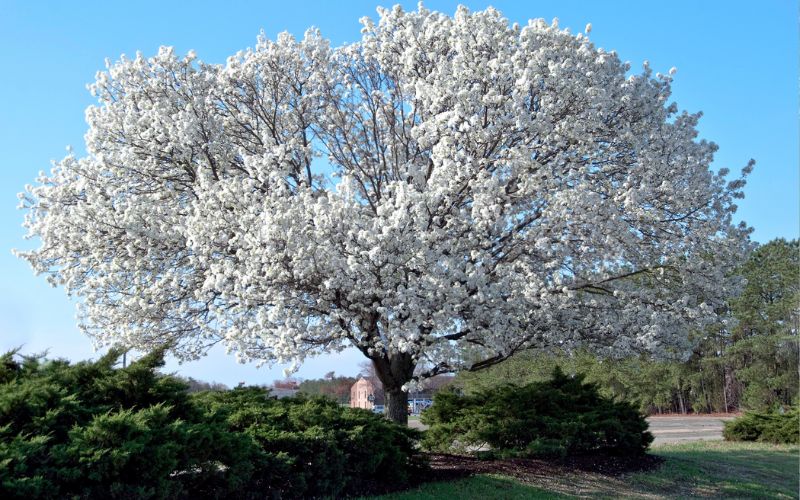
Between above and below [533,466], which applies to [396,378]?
above

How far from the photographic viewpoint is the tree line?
36.8 m

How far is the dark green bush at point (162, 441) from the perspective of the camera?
21.8ft

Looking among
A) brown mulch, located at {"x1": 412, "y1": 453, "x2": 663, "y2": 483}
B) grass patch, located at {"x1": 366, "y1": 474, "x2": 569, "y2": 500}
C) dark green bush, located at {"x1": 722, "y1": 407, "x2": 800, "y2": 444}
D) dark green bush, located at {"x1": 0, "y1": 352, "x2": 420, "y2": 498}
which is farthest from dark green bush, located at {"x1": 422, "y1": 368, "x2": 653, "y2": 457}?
dark green bush, located at {"x1": 722, "y1": 407, "x2": 800, "y2": 444}

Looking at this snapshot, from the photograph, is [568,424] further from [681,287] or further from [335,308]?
[335,308]

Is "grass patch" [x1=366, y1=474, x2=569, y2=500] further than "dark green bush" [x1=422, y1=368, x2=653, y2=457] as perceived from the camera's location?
No

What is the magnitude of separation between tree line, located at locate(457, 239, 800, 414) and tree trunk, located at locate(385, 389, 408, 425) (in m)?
19.0

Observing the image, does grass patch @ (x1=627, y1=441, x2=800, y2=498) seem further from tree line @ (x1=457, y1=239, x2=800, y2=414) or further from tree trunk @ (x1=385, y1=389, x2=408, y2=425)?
tree line @ (x1=457, y1=239, x2=800, y2=414)

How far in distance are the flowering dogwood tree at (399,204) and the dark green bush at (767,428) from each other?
11625mm

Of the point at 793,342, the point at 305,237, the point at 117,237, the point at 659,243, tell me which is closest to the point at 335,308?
the point at 305,237

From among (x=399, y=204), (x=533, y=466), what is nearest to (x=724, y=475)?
(x=533, y=466)

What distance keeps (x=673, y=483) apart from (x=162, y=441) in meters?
10.2

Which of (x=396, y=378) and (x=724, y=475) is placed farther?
(x=724, y=475)

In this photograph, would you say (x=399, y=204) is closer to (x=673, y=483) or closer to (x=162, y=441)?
(x=162, y=441)

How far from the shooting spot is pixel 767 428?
75.4ft
